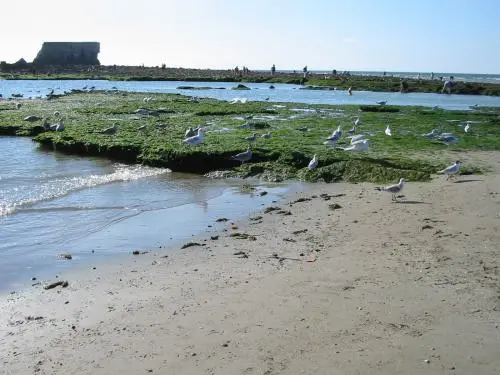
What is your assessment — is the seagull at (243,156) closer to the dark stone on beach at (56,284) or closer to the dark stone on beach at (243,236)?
the dark stone on beach at (243,236)

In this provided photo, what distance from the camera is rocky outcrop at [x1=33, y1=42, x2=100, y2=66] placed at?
154m

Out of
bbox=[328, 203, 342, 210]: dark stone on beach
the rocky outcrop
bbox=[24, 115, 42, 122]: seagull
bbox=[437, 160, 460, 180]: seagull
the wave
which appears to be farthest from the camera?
the rocky outcrop

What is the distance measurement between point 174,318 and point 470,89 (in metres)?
63.3

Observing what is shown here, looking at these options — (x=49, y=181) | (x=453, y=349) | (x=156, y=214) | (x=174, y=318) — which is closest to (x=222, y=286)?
(x=174, y=318)

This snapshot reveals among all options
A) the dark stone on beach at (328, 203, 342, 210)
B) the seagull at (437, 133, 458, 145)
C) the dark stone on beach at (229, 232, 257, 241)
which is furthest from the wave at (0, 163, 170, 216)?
the seagull at (437, 133, 458, 145)

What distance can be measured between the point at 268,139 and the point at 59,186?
7750 mm

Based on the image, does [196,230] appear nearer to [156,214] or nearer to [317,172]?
[156,214]

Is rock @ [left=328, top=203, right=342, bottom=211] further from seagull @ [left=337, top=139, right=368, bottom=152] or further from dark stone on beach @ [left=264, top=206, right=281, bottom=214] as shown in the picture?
seagull @ [left=337, top=139, right=368, bottom=152]

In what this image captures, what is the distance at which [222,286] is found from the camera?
718 centimetres

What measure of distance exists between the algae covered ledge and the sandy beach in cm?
549

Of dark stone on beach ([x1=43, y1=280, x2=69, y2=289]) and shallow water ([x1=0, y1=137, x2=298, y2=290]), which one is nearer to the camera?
dark stone on beach ([x1=43, y1=280, x2=69, y2=289])

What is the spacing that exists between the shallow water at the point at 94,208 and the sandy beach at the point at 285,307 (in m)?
0.94

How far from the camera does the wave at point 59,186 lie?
12.8m

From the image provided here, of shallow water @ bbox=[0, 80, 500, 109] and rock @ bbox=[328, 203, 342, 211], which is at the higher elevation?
shallow water @ bbox=[0, 80, 500, 109]
